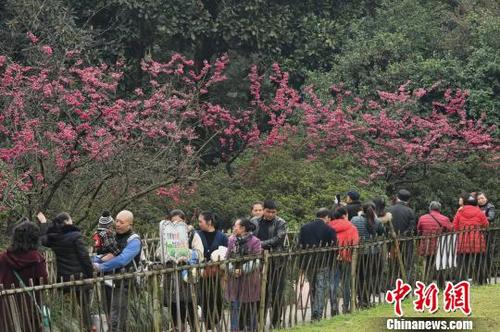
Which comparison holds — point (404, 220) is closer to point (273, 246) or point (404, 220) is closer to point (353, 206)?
point (353, 206)

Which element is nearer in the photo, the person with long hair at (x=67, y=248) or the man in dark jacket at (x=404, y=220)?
the person with long hair at (x=67, y=248)

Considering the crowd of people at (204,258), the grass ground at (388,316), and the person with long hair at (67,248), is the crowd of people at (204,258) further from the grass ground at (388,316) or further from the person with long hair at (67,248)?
the grass ground at (388,316)

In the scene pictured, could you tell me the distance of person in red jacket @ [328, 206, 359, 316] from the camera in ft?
44.5

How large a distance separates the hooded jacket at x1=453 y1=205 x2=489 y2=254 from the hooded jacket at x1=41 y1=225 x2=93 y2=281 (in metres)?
6.53

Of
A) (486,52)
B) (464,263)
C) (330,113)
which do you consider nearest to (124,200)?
Result: (464,263)

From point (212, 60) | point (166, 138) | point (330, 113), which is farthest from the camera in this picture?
point (212, 60)

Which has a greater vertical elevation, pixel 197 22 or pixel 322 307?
pixel 197 22

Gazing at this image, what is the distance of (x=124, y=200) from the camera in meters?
17.3

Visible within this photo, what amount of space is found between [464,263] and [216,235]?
5026 millimetres

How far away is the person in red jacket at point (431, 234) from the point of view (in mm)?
15031

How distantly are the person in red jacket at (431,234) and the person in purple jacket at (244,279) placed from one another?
11.9 feet

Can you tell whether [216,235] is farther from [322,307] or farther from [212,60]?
[212,60]

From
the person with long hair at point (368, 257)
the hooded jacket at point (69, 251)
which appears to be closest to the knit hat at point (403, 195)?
the person with long hair at point (368, 257)

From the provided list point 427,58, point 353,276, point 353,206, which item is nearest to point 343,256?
point 353,276
